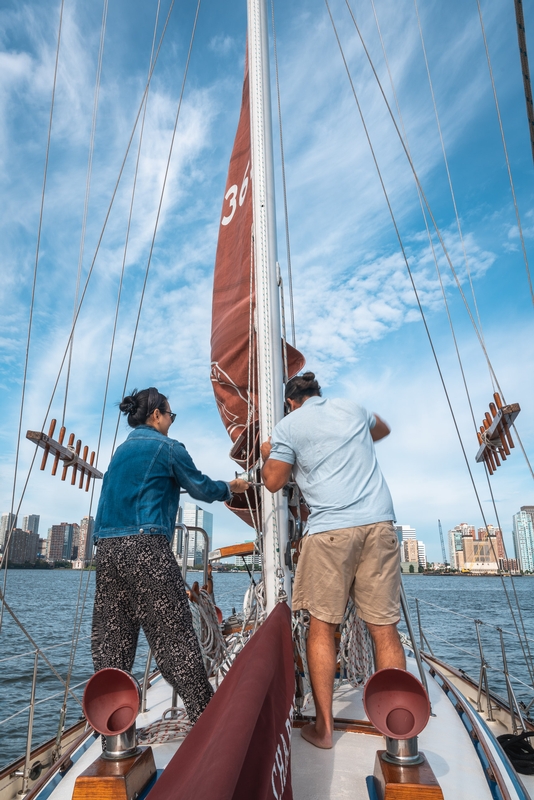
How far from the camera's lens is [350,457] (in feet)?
7.06

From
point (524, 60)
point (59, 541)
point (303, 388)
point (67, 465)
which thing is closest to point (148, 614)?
point (303, 388)

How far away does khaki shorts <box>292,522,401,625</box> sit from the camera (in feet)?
6.71

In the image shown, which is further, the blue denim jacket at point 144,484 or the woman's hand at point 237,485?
the woman's hand at point 237,485

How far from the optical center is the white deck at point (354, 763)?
5.25ft

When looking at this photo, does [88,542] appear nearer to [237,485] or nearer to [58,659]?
[237,485]

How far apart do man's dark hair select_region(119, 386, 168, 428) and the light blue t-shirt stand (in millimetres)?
512

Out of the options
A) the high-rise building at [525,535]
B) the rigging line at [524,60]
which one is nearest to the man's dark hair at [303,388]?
the rigging line at [524,60]

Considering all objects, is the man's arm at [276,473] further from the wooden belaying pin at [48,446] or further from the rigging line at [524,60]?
the wooden belaying pin at [48,446]

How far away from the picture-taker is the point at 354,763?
69.3 inches

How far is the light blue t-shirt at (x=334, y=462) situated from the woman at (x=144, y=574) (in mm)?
443

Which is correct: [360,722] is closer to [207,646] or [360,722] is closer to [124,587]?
[207,646]

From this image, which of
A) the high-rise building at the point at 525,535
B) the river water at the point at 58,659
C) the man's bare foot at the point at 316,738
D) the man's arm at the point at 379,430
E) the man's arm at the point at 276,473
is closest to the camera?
the man's bare foot at the point at 316,738

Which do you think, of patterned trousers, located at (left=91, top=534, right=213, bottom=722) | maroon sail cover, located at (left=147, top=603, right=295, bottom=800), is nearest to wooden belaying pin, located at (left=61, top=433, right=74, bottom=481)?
patterned trousers, located at (left=91, top=534, right=213, bottom=722)

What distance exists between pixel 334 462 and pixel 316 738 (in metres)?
0.96
